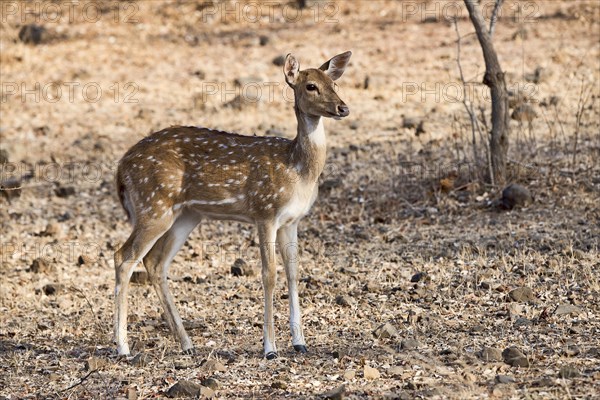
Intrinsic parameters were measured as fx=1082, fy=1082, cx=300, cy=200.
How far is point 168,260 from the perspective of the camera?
9.58 metres

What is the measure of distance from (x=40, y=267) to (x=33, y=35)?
12.0 metres

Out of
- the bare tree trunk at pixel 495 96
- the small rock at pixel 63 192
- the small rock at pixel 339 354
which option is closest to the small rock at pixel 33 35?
the small rock at pixel 63 192

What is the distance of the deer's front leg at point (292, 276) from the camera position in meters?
8.75

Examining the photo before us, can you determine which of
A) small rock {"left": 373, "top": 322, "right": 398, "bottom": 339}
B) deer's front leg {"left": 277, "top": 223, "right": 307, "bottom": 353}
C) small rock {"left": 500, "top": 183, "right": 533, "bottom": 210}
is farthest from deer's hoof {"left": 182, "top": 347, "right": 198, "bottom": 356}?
small rock {"left": 500, "top": 183, "right": 533, "bottom": 210}

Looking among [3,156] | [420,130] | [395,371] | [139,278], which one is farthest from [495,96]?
[3,156]

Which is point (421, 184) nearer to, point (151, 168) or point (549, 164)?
point (549, 164)

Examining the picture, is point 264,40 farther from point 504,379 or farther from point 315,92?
point 504,379

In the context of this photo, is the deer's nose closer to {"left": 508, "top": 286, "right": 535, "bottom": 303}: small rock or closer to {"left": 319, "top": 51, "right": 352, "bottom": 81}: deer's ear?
{"left": 319, "top": 51, "right": 352, "bottom": 81}: deer's ear

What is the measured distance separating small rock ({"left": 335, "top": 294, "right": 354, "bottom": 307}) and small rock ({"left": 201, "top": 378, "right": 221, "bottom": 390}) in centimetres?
240

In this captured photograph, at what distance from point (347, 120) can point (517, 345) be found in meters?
8.87

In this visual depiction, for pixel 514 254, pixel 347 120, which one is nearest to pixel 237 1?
pixel 347 120

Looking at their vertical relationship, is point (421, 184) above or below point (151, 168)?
below

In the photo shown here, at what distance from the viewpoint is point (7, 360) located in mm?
8828

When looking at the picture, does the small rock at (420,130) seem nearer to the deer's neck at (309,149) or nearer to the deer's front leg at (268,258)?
the deer's neck at (309,149)
